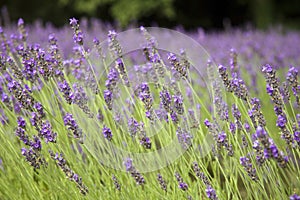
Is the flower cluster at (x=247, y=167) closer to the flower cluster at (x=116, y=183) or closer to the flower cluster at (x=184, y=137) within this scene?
the flower cluster at (x=184, y=137)

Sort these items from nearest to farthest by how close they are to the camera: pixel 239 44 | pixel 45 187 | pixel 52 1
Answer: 1. pixel 45 187
2. pixel 239 44
3. pixel 52 1

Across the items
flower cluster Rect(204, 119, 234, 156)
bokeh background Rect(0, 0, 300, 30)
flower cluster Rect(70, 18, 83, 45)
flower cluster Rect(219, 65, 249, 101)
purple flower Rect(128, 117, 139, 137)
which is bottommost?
flower cluster Rect(204, 119, 234, 156)

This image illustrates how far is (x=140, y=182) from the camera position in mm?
1786

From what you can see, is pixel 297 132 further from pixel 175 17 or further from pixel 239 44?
pixel 175 17

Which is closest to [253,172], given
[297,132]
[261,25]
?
[297,132]

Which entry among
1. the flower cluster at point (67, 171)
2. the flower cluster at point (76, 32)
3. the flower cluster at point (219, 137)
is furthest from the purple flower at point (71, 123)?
the flower cluster at point (219, 137)

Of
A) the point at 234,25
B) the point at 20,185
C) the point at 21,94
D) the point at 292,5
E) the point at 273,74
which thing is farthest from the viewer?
the point at 234,25

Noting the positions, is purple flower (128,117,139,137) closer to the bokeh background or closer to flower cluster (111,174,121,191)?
flower cluster (111,174,121,191)

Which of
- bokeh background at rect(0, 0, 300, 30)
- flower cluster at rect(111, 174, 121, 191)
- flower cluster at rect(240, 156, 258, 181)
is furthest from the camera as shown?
bokeh background at rect(0, 0, 300, 30)

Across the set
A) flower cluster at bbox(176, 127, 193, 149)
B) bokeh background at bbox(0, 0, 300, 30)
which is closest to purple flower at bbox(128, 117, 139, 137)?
flower cluster at bbox(176, 127, 193, 149)

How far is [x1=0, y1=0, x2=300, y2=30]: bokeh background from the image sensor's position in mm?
10281

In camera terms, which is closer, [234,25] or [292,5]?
[292,5]

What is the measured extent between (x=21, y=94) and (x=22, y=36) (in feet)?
3.22

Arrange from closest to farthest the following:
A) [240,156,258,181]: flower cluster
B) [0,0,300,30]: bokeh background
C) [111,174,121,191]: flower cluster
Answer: [240,156,258,181]: flower cluster
[111,174,121,191]: flower cluster
[0,0,300,30]: bokeh background
